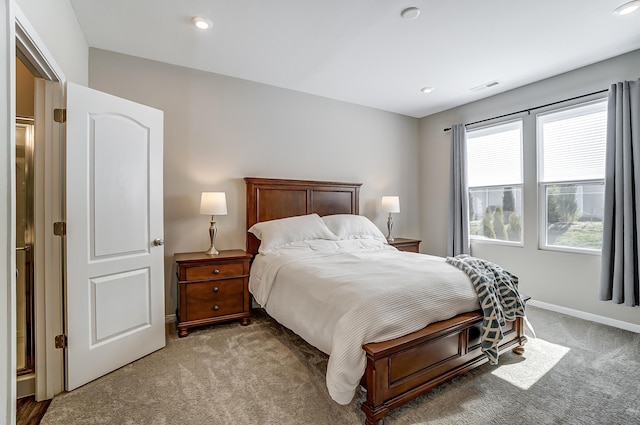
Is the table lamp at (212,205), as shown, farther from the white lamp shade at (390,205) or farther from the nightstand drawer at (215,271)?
the white lamp shade at (390,205)

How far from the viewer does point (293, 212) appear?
3.91 meters

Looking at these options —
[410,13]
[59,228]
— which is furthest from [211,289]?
[410,13]

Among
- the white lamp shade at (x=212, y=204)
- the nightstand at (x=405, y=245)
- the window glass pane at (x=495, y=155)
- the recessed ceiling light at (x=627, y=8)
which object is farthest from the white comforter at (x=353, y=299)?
the recessed ceiling light at (x=627, y=8)

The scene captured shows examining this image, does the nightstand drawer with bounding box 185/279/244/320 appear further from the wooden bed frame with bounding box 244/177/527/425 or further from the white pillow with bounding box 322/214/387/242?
the wooden bed frame with bounding box 244/177/527/425

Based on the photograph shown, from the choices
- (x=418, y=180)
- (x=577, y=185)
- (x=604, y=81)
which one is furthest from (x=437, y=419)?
(x=418, y=180)

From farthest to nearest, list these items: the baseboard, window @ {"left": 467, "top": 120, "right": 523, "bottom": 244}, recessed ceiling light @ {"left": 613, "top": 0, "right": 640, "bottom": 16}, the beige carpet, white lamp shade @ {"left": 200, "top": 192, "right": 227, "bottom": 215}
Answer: window @ {"left": 467, "top": 120, "right": 523, "bottom": 244} < white lamp shade @ {"left": 200, "top": 192, "right": 227, "bottom": 215} < the baseboard < recessed ceiling light @ {"left": 613, "top": 0, "right": 640, "bottom": 16} < the beige carpet

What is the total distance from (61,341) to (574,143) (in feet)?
16.5

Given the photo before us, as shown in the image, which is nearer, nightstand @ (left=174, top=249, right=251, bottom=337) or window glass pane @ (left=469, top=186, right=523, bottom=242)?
nightstand @ (left=174, top=249, right=251, bottom=337)

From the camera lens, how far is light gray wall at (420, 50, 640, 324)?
320 centimetres

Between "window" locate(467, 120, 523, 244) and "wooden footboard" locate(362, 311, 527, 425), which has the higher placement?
"window" locate(467, 120, 523, 244)

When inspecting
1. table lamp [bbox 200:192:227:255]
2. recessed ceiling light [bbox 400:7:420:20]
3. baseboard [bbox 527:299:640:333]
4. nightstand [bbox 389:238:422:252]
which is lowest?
baseboard [bbox 527:299:640:333]

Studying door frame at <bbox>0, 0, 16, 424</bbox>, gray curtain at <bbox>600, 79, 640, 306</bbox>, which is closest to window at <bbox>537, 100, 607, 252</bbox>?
gray curtain at <bbox>600, 79, 640, 306</bbox>

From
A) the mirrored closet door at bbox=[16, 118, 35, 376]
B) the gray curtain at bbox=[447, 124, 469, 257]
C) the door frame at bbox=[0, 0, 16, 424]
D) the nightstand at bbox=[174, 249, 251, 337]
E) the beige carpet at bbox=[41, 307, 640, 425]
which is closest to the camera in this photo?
the door frame at bbox=[0, 0, 16, 424]

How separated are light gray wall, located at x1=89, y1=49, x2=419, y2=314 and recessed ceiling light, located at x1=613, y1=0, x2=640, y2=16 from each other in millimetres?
2803
